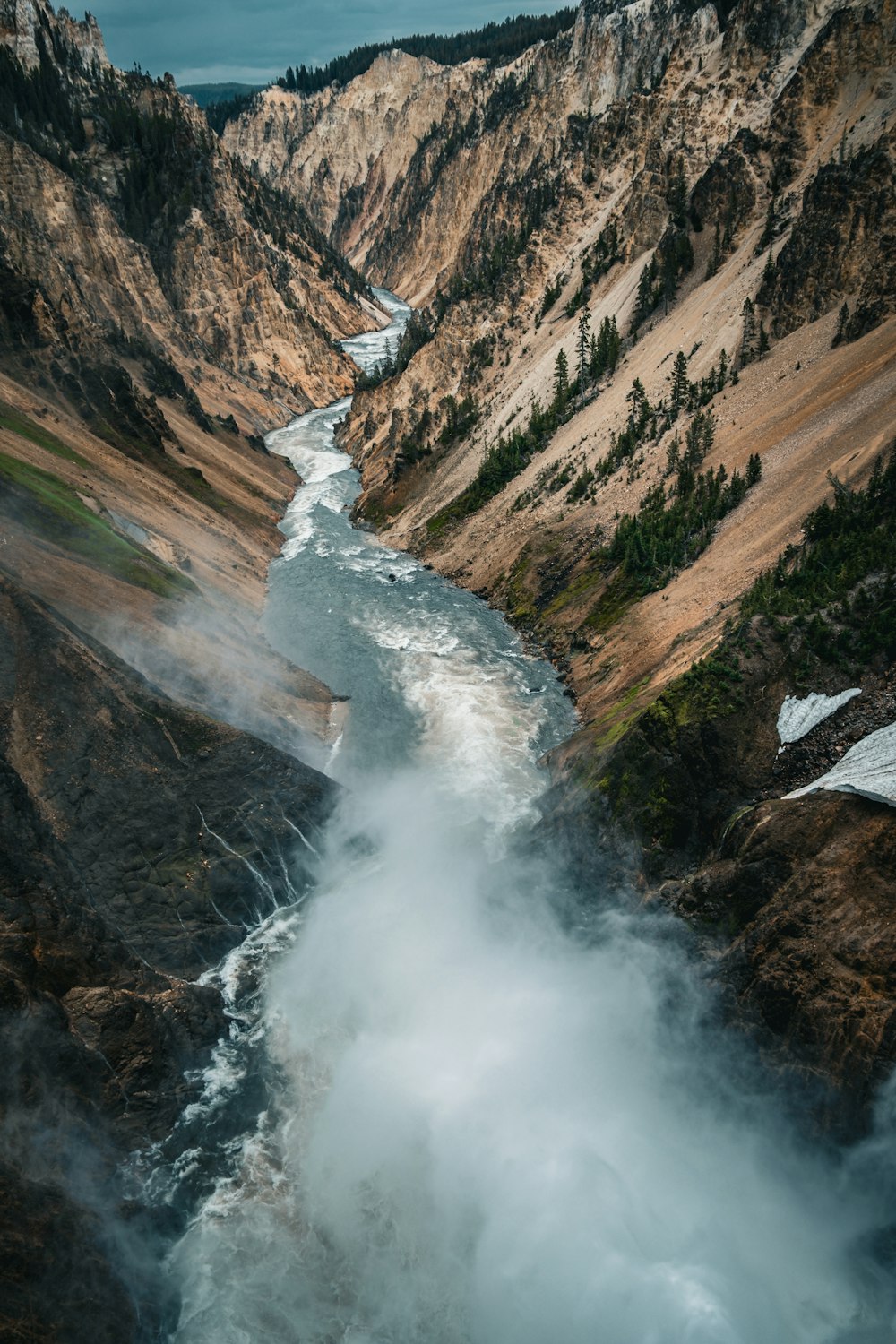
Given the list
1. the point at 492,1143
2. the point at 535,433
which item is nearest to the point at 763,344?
the point at 535,433

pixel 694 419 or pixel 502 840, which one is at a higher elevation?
pixel 694 419

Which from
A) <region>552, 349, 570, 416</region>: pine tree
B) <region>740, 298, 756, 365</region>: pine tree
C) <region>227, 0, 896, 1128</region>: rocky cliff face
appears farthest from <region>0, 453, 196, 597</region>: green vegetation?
<region>552, 349, 570, 416</region>: pine tree

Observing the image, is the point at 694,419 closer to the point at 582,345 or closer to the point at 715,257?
the point at 715,257

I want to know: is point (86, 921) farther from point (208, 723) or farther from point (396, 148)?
point (396, 148)

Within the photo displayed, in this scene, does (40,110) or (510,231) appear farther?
(510,231)

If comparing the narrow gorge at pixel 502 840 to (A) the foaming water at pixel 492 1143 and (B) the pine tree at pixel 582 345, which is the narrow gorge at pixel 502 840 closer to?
(A) the foaming water at pixel 492 1143
